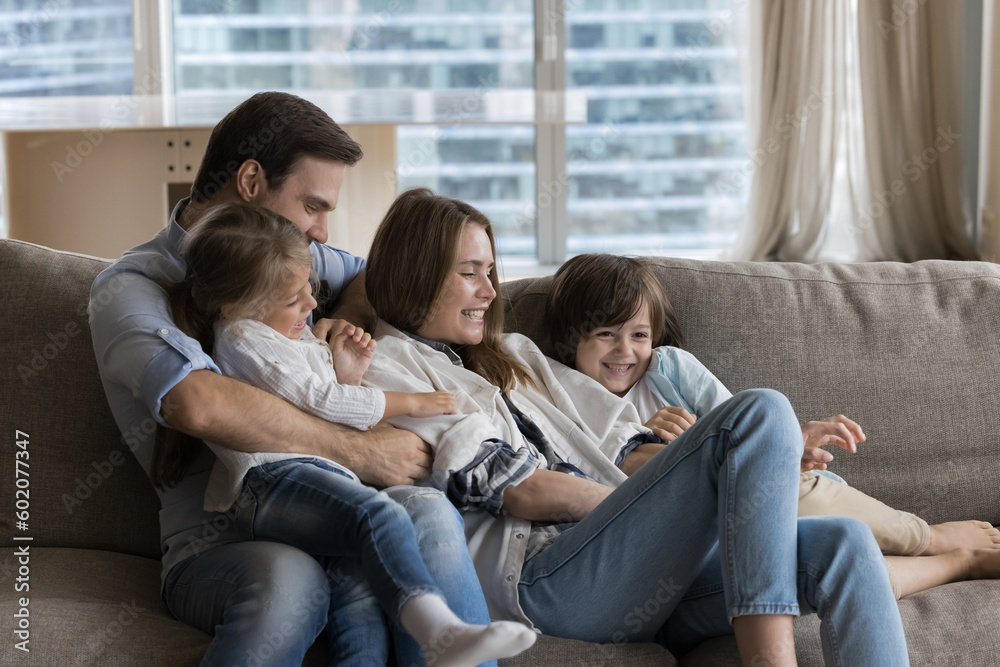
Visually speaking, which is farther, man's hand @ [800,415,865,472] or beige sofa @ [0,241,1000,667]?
man's hand @ [800,415,865,472]

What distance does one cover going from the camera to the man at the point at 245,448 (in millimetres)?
1152

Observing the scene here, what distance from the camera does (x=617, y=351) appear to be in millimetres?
1715

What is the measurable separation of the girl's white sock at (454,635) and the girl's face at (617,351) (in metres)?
0.72

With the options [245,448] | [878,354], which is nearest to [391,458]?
[245,448]

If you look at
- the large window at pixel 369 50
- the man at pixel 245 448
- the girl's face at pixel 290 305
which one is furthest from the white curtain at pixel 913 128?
the girl's face at pixel 290 305

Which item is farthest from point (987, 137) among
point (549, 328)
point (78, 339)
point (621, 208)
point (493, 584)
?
point (78, 339)

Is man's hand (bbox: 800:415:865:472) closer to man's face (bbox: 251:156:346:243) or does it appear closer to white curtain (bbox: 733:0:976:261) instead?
man's face (bbox: 251:156:346:243)

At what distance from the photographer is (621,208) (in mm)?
4020

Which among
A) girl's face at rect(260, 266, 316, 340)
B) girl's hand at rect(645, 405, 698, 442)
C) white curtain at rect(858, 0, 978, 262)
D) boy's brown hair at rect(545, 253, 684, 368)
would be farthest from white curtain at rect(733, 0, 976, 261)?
girl's face at rect(260, 266, 316, 340)

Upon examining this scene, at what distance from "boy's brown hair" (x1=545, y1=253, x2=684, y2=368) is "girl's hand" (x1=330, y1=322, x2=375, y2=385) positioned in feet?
1.42

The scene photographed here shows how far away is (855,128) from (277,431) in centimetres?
294

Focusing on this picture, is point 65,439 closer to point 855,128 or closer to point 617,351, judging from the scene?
point 617,351

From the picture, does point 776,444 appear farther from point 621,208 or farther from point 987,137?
point 621,208

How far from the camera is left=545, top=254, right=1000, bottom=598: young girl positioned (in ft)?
5.07
